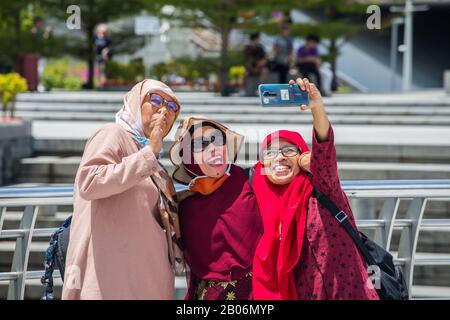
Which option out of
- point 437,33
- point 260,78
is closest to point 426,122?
point 260,78

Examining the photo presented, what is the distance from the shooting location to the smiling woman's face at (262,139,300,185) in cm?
377

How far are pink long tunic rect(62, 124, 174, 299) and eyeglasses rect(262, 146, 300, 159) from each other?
50 centimetres

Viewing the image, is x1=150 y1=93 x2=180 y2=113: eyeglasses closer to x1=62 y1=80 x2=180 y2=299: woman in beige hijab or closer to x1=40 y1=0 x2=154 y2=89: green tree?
x1=62 y1=80 x2=180 y2=299: woman in beige hijab

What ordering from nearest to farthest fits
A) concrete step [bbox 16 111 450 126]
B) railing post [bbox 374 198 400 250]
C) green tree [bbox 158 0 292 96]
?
railing post [bbox 374 198 400 250] < concrete step [bbox 16 111 450 126] < green tree [bbox 158 0 292 96]

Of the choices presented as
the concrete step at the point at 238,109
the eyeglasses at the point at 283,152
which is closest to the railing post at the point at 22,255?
the eyeglasses at the point at 283,152

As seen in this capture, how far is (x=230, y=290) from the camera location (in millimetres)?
3771

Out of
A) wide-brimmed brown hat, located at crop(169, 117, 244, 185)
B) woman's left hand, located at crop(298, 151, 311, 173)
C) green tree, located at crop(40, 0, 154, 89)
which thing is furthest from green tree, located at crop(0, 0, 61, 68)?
woman's left hand, located at crop(298, 151, 311, 173)

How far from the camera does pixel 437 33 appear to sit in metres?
38.3

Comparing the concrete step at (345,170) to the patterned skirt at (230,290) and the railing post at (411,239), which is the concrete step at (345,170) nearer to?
the railing post at (411,239)

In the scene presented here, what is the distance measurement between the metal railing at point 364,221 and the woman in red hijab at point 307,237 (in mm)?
1035

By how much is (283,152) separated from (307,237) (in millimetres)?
375

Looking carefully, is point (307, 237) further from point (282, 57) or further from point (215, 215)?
point (282, 57)

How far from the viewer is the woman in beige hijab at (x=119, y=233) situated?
→ 144 inches

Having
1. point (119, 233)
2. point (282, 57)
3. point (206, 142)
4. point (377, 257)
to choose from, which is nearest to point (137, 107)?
point (206, 142)
